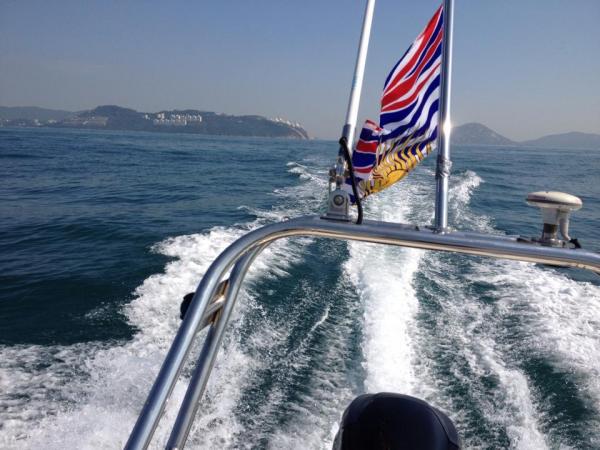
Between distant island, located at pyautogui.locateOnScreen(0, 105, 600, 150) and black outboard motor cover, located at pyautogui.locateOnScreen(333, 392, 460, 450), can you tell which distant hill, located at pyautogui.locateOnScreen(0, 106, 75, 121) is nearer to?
distant island, located at pyautogui.locateOnScreen(0, 105, 600, 150)

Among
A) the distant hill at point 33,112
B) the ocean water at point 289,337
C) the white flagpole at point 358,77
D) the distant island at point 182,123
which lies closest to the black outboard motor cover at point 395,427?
the white flagpole at point 358,77

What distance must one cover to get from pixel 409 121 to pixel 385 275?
404 centimetres

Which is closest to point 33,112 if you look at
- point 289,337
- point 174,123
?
point 174,123

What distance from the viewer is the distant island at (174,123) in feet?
337

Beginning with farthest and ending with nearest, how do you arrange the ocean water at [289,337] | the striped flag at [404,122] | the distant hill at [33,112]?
the distant hill at [33,112] < the ocean water at [289,337] < the striped flag at [404,122]

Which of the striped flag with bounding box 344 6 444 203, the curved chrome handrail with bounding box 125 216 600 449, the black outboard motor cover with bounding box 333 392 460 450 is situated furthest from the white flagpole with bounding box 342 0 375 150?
the black outboard motor cover with bounding box 333 392 460 450

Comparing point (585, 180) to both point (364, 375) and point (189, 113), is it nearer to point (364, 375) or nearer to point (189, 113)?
point (364, 375)

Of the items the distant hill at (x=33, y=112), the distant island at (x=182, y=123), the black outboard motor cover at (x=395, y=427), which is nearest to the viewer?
the black outboard motor cover at (x=395, y=427)

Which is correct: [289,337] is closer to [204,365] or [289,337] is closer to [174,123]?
[204,365]

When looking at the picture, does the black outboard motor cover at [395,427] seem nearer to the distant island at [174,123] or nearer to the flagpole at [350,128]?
the flagpole at [350,128]

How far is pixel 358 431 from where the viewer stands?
111 cm

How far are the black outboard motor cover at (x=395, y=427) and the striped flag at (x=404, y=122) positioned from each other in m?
0.93

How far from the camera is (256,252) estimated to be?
1147 millimetres

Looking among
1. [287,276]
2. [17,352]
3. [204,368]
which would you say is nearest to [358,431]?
[204,368]
